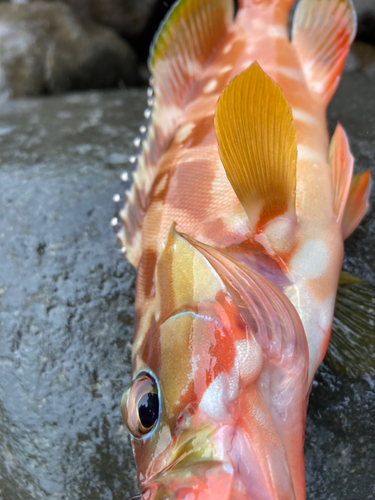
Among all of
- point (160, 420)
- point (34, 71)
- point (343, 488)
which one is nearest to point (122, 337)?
point (160, 420)

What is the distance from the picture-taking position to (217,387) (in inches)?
40.1

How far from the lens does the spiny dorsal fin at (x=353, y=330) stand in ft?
5.38

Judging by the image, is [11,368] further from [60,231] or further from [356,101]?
[356,101]

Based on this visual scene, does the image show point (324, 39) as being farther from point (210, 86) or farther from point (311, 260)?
point (311, 260)

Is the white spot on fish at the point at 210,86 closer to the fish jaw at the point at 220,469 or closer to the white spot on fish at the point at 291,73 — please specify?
the white spot on fish at the point at 291,73

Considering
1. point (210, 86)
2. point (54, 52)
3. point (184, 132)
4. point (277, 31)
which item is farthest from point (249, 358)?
point (54, 52)

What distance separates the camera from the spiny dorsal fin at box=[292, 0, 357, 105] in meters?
2.11

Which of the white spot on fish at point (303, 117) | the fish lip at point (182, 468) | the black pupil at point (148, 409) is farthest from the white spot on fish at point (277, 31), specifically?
the fish lip at point (182, 468)

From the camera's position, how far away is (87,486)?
5.34 feet

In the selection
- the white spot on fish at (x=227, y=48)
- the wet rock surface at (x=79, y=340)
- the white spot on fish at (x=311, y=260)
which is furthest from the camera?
the white spot on fish at (x=227, y=48)

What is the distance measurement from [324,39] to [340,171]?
2.80ft

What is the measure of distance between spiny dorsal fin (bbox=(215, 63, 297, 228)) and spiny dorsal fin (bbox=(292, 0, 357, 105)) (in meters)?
0.94

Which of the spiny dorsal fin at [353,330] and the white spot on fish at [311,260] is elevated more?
the white spot on fish at [311,260]

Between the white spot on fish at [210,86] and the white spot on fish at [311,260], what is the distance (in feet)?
3.07
